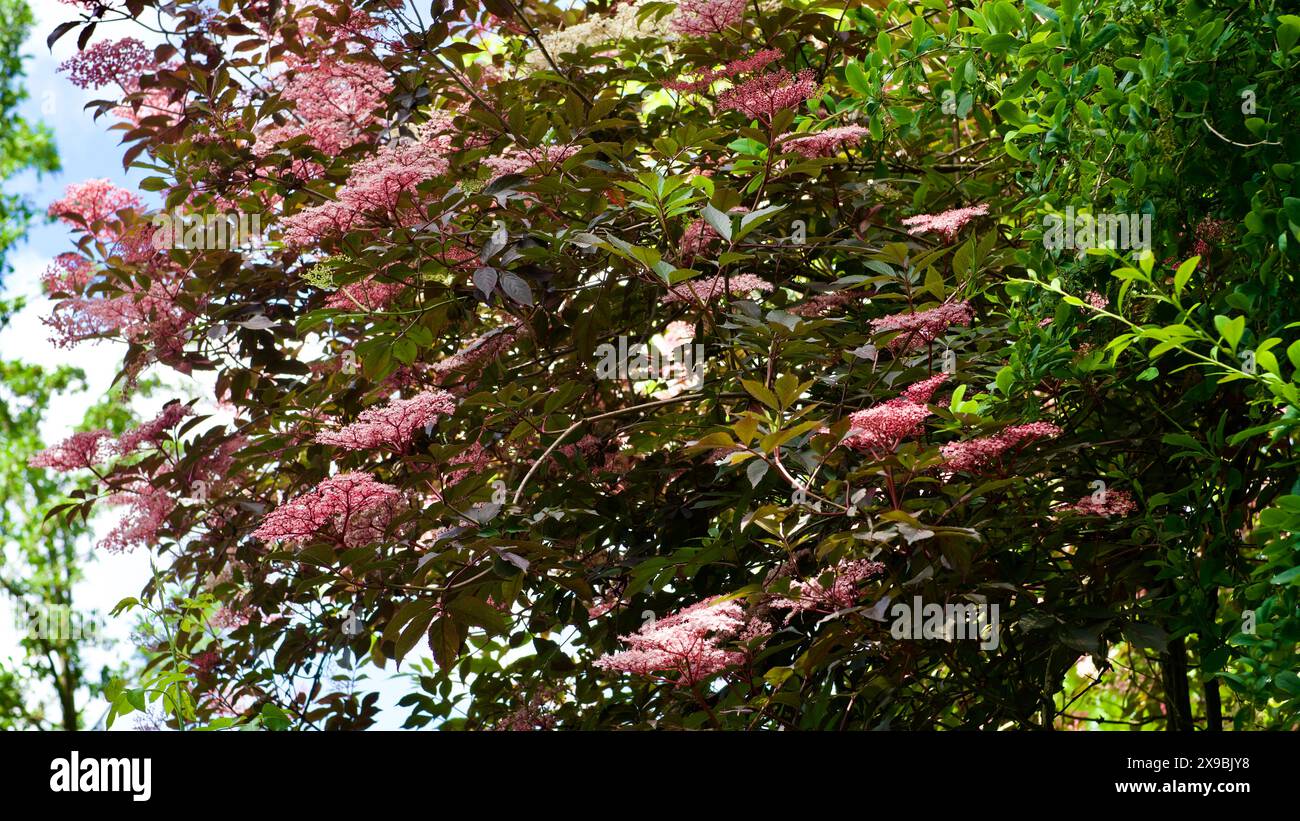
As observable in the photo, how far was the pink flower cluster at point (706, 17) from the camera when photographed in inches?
103

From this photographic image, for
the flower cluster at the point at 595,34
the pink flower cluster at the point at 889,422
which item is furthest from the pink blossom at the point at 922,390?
the flower cluster at the point at 595,34

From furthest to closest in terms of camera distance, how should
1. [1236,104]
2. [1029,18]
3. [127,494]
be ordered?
[127,494], [1029,18], [1236,104]

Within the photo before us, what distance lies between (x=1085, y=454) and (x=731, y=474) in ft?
2.23

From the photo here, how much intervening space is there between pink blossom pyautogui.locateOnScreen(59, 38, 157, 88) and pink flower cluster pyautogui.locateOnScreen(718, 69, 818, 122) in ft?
5.57

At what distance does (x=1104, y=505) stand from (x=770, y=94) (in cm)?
100

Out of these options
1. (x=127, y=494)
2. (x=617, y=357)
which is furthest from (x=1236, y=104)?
(x=127, y=494)

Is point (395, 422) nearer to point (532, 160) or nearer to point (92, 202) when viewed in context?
point (532, 160)

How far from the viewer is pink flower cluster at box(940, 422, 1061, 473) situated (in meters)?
1.78

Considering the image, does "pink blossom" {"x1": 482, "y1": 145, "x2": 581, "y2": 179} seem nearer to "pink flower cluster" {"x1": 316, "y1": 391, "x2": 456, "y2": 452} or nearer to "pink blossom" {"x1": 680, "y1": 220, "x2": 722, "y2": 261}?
"pink blossom" {"x1": 680, "y1": 220, "x2": 722, "y2": 261}

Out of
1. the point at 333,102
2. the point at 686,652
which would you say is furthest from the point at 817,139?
the point at 333,102

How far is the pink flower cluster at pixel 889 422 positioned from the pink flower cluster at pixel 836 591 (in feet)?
0.58

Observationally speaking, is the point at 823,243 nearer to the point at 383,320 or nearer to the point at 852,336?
the point at 852,336

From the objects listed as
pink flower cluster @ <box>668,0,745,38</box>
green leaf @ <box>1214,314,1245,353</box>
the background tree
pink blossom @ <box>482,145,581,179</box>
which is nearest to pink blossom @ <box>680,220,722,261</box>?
the background tree
